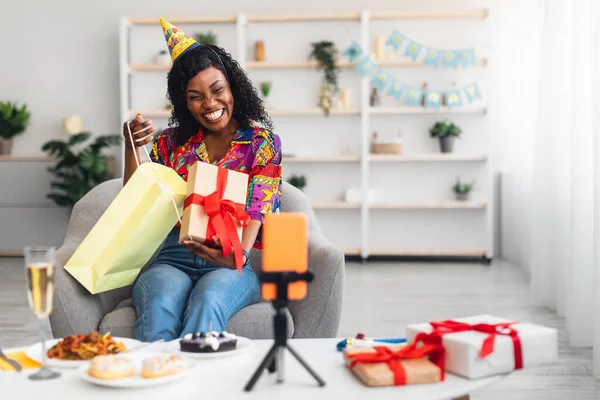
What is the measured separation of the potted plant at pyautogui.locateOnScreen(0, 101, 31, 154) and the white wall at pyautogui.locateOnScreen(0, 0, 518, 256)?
14cm

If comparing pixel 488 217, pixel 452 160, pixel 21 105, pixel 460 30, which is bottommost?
pixel 488 217

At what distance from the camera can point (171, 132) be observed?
7.66ft

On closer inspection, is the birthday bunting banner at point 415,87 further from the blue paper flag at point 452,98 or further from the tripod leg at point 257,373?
the tripod leg at point 257,373

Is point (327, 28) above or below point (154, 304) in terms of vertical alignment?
above

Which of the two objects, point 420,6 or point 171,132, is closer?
point 171,132

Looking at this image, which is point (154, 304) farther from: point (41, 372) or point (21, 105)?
point (21, 105)

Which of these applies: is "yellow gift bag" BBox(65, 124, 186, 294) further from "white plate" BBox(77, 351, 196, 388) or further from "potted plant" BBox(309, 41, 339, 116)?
"potted plant" BBox(309, 41, 339, 116)

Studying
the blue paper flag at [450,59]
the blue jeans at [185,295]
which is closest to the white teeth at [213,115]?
the blue jeans at [185,295]

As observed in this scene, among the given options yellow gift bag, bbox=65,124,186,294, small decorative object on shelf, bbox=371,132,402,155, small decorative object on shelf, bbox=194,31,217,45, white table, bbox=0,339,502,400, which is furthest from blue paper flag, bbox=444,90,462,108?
white table, bbox=0,339,502,400

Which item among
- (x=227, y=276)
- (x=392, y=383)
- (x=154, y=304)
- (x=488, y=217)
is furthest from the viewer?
(x=488, y=217)

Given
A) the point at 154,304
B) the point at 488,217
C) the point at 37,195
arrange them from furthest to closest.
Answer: the point at 37,195 < the point at 488,217 < the point at 154,304

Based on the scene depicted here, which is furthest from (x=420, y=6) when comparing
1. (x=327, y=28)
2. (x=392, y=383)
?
(x=392, y=383)

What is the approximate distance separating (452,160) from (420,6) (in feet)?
4.28

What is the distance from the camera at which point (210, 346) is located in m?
1.40
